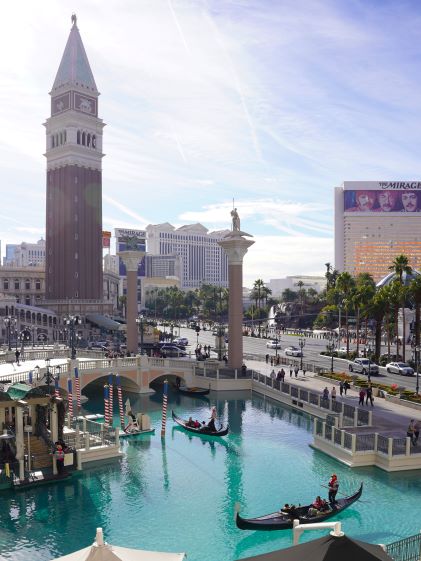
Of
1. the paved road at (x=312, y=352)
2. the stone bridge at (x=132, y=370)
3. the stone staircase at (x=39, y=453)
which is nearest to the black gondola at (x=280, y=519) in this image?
the stone staircase at (x=39, y=453)

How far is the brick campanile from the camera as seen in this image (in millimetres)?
109875

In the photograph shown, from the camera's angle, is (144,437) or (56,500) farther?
(144,437)

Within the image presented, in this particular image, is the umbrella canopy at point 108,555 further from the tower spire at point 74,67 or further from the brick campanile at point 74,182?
the tower spire at point 74,67

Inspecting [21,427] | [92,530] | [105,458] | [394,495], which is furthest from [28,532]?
[394,495]

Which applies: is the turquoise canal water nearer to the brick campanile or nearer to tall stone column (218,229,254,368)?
tall stone column (218,229,254,368)

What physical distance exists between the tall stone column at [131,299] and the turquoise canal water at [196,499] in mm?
26075

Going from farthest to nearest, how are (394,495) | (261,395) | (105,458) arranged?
1. (261,395)
2. (105,458)
3. (394,495)

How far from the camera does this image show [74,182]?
109688 millimetres

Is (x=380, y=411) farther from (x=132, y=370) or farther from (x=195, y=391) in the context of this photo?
(x=132, y=370)

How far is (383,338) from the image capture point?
106 m

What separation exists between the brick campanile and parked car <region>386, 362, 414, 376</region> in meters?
65.2

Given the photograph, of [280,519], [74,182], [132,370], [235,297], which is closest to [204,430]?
[280,519]

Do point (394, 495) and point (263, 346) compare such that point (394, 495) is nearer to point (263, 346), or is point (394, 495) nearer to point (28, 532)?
point (28, 532)

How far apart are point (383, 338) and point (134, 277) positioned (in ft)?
189
